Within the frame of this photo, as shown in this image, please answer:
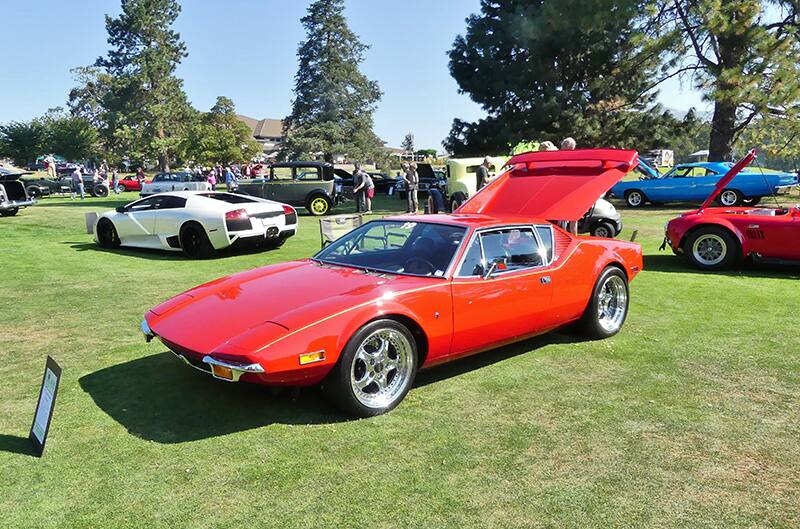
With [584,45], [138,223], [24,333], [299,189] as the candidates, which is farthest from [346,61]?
[24,333]

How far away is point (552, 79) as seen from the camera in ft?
84.4

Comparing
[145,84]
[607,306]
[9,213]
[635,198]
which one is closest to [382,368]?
[607,306]

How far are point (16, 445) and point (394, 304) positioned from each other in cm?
234

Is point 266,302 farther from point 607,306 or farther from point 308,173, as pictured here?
point 308,173

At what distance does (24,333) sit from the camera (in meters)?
5.60

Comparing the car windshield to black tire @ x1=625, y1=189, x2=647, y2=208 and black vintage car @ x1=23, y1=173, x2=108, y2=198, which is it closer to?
black tire @ x1=625, y1=189, x2=647, y2=208

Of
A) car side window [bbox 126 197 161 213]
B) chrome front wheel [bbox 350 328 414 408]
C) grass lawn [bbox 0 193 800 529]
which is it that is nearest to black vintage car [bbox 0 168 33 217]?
car side window [bbox 126 197 161 213]

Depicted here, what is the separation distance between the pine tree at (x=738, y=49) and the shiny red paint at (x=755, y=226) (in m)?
11.7

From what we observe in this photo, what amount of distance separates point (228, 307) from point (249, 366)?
812mm

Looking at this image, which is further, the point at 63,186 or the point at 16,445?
the point at 63,186

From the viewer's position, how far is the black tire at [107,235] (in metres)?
11.4

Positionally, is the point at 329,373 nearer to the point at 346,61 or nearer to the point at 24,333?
the point at 24,333

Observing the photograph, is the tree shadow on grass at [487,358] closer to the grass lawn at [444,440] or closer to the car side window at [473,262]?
the grass lawn at [444,440]

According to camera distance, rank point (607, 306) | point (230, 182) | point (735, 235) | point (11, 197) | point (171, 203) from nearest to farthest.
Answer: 1. point (607, 306)
2. point (735, 235)
3. point (171, 203)
4. point (11, 197)
5. point (230, 182)
